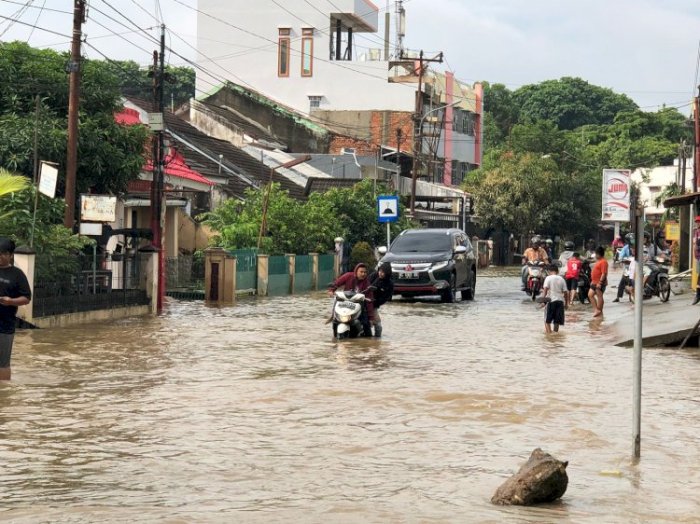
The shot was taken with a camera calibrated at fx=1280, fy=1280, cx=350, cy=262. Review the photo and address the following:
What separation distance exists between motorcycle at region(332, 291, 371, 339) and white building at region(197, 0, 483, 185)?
49250 mm

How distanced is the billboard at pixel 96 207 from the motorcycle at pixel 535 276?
1197 centimetres

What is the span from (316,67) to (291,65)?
1.56 m

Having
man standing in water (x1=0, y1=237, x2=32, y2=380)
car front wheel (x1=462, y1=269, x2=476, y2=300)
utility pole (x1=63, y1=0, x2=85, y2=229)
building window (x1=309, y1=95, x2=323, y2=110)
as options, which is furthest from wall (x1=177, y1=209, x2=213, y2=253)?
building window (x1=309, y1=95, x2=323, y2=110)

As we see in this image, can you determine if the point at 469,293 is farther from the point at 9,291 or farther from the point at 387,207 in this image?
the point at 9,291

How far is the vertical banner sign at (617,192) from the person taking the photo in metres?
37.0

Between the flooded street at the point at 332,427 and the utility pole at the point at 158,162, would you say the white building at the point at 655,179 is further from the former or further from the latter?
the flooded street at the point at 332,427

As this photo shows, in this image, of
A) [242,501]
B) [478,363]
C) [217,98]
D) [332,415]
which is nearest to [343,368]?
[478,363]

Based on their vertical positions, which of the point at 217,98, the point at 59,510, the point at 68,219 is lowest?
the point at 59,510

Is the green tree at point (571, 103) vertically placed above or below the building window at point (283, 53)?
above

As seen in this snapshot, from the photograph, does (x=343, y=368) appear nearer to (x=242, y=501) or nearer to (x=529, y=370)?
(x=529, y=370)

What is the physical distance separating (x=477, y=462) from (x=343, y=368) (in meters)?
7.10

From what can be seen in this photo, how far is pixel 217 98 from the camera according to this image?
65062 millimetres

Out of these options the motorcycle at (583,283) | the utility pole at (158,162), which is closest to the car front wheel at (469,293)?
the motorcycle at (583,283)

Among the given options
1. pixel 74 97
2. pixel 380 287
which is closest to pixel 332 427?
pixel 380 287
